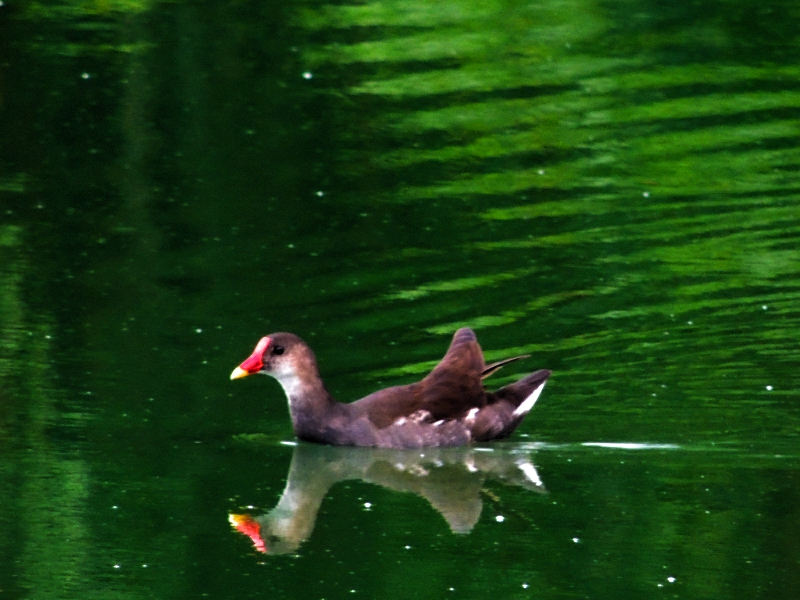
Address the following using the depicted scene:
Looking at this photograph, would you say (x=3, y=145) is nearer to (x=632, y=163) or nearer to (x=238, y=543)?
(x=632, y=163)

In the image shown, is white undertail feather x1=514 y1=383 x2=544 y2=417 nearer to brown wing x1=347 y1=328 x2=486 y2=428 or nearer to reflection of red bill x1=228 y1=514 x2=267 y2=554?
brown wing x1=347 y1=328 x2=486 y2=428

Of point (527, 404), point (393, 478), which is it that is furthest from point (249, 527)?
point (527, 404)

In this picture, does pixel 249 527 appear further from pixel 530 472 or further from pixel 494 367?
pixel 494 367

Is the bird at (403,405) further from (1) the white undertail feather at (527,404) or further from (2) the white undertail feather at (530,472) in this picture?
(2) the white undertail feather at (530,472)

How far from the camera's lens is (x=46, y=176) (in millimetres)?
13648

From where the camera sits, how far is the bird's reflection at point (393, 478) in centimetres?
804

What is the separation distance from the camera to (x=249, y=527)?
8008 mm

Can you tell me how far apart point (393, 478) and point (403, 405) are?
0.48 metres

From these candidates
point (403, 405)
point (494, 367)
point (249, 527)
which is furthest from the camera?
point (494, 367)

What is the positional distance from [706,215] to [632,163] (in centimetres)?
138

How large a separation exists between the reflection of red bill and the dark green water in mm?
36

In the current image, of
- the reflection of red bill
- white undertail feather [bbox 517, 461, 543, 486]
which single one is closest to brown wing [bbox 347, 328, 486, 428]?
white undertail feather [bbox 517, 461, 543, 486]

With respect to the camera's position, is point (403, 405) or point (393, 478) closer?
point (393, 478)

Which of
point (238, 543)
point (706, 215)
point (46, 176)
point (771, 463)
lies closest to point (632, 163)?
point (706, 215)
